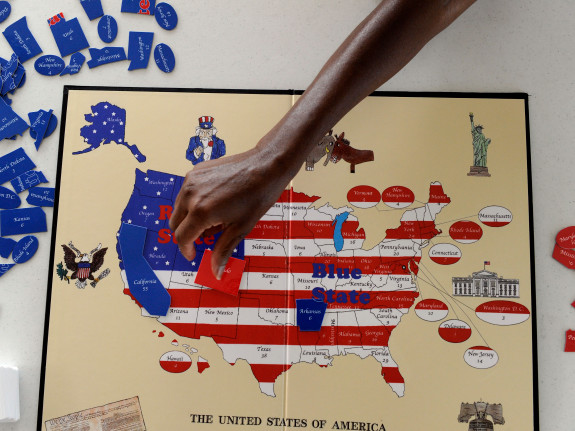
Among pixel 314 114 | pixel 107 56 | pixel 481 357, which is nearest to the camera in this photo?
pixel 314 114

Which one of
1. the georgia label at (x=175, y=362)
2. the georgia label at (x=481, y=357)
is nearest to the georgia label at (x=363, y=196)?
the georgia label at (x=481, y=357)

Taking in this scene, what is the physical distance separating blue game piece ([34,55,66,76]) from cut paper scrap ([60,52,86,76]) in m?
0.01

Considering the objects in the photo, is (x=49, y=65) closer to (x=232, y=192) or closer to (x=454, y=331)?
(x=232, y=192)

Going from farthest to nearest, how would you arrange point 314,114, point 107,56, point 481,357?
point 107,56 → point 481,357 → point 314,114

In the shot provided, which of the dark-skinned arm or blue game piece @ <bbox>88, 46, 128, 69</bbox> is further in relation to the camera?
blue game piece @ <bbox>88, 46, 128, 69</bbox>

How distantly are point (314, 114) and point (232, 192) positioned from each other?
166 millimetres

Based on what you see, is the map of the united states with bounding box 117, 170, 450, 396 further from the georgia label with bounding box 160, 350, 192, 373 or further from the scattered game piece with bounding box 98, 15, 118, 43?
the scattered game piece with bounding box 98, 15, 118, 43

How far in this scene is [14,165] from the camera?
46.2 inches

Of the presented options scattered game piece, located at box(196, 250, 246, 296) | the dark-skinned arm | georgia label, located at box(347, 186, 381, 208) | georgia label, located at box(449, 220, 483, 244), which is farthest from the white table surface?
the dark-skinned arm

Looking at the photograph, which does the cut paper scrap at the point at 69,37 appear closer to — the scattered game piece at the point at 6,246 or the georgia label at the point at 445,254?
the scattered game piece at the point at 6,246

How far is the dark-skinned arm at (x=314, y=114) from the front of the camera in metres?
0.64

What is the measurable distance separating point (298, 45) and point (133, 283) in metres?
0.72

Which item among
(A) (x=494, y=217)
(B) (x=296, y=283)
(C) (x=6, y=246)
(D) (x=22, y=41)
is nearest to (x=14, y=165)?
(C) (x=6, y=246)

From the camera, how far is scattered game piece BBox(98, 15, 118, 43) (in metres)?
1.19
